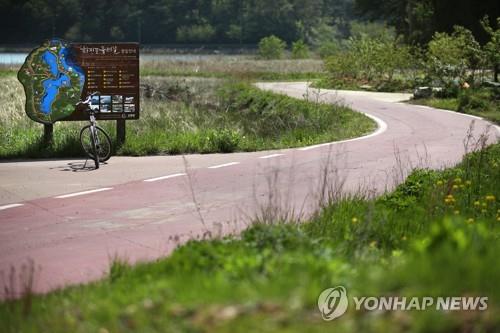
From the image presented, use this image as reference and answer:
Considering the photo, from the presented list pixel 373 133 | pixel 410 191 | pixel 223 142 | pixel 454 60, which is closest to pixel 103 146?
pixel 223 142

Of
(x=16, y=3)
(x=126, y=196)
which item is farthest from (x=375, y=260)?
(x=16, y=3)

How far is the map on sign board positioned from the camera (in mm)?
15039

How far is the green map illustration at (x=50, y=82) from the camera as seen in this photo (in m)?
15.0

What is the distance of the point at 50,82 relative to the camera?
1506cm

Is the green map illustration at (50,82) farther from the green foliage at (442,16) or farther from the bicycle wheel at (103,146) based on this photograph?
the green foliage at (442,16)

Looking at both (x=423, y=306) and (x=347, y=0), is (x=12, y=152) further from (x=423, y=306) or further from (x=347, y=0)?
(x=347, y=0)

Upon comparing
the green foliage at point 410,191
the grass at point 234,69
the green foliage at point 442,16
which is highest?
the green foliage at point 442,16

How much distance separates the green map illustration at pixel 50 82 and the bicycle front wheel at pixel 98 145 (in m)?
0.98

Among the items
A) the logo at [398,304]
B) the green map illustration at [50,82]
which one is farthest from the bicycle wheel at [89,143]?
the logo at [398,304]

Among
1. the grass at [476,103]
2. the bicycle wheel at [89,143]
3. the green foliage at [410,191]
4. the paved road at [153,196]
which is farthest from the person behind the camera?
the grass at [476,103]

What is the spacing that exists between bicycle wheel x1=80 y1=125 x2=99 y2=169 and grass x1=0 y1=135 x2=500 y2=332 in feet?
25.2

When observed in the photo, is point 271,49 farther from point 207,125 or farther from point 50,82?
point 50,82

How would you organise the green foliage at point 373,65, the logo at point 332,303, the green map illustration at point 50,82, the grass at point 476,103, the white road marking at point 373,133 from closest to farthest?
the logo at point 332,303 < the green map illustration at point 50,82 < the white road marking at point 373,133 < the grass at point 476,103 < the green foliage at point 373,65

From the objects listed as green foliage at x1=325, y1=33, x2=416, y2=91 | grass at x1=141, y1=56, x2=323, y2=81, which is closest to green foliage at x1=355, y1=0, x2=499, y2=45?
green foliage at x1=325, y1=33, x2=416, y2=91
